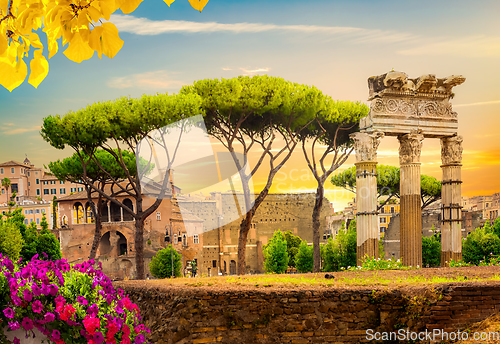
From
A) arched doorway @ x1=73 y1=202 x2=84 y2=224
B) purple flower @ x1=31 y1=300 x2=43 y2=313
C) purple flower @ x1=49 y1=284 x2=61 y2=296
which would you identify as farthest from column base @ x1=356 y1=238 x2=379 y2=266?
arched doorway @ x1=73 y1=202 x2=84 y2=224

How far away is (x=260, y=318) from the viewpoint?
591cm

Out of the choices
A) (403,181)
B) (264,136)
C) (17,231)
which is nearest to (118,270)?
(17,231)

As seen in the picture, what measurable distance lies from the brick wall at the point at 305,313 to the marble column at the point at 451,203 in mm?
7713

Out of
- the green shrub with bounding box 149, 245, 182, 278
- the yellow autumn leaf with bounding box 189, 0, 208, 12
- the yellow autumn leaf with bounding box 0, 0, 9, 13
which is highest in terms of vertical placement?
the yellow autumn leaf with bounding box 0, 0, 9, 13

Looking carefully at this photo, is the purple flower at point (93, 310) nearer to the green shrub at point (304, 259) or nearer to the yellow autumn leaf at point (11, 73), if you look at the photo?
the yellow autumn leaf at point (11, 73)

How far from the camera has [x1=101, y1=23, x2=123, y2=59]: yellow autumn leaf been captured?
2234mm

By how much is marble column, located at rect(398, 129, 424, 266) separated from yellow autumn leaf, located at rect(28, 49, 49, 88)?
11345mm

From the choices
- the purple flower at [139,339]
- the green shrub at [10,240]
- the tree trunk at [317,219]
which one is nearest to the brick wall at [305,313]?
the purple flower at [139,339]

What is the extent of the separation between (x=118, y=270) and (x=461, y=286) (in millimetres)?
36614

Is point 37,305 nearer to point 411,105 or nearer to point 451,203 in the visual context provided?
point 411,105

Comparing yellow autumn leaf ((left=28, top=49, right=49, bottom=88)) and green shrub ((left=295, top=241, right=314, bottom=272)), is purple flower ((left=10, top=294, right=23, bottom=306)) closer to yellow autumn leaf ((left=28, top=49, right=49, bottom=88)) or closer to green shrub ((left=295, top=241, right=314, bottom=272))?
yellow autumn leaf ((left=28, top=49, right=49, bottom=88))

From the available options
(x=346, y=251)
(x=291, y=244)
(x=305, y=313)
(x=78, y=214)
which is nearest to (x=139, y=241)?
(x=346, y=251)

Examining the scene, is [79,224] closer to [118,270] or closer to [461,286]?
[118,270]

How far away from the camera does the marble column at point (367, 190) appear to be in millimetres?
12164
